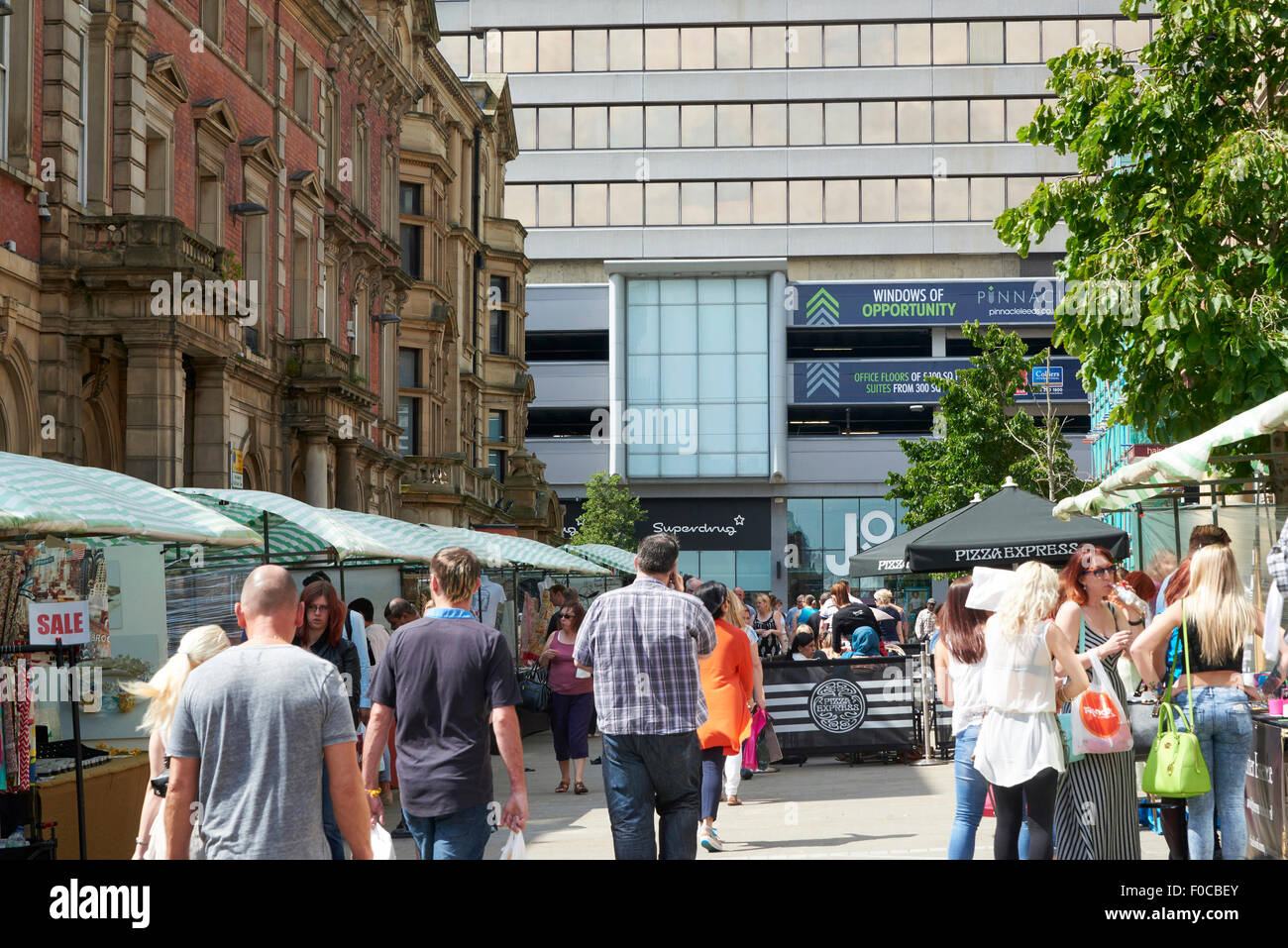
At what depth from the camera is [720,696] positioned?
10969 mm

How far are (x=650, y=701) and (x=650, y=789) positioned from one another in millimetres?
465

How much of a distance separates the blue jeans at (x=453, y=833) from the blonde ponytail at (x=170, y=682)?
120 centimetres

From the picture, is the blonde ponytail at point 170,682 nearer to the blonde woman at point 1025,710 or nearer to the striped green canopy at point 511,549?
the blonde woman at point 1025,710

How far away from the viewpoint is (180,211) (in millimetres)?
25344

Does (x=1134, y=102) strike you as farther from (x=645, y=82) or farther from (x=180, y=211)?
(x=645, y=82)

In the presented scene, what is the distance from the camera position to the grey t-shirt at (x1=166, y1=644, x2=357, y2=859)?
5754 millimetres

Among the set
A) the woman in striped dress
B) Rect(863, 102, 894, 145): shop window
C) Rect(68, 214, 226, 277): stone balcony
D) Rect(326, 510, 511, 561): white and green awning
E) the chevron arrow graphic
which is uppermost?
Rect(863, 102, 894, 145): shop window

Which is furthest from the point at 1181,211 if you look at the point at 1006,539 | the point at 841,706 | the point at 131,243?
the point at 131,243

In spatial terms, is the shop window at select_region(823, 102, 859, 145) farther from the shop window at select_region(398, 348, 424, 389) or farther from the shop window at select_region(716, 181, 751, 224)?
the shop window at select_region(398, 348, 424, 389)

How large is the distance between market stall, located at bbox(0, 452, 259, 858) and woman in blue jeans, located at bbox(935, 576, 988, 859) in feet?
15.5

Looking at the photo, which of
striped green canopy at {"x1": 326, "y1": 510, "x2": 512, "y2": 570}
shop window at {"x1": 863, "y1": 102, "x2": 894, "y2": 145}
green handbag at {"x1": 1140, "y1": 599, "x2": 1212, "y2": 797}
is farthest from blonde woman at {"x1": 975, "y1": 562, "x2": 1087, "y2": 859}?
shop window at {"x1": 863, "y1": 102, "x2": 894, "y2": 145}

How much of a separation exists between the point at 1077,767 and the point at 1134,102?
882cm

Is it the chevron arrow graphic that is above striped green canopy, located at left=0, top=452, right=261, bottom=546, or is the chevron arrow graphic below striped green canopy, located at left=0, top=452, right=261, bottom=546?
above
